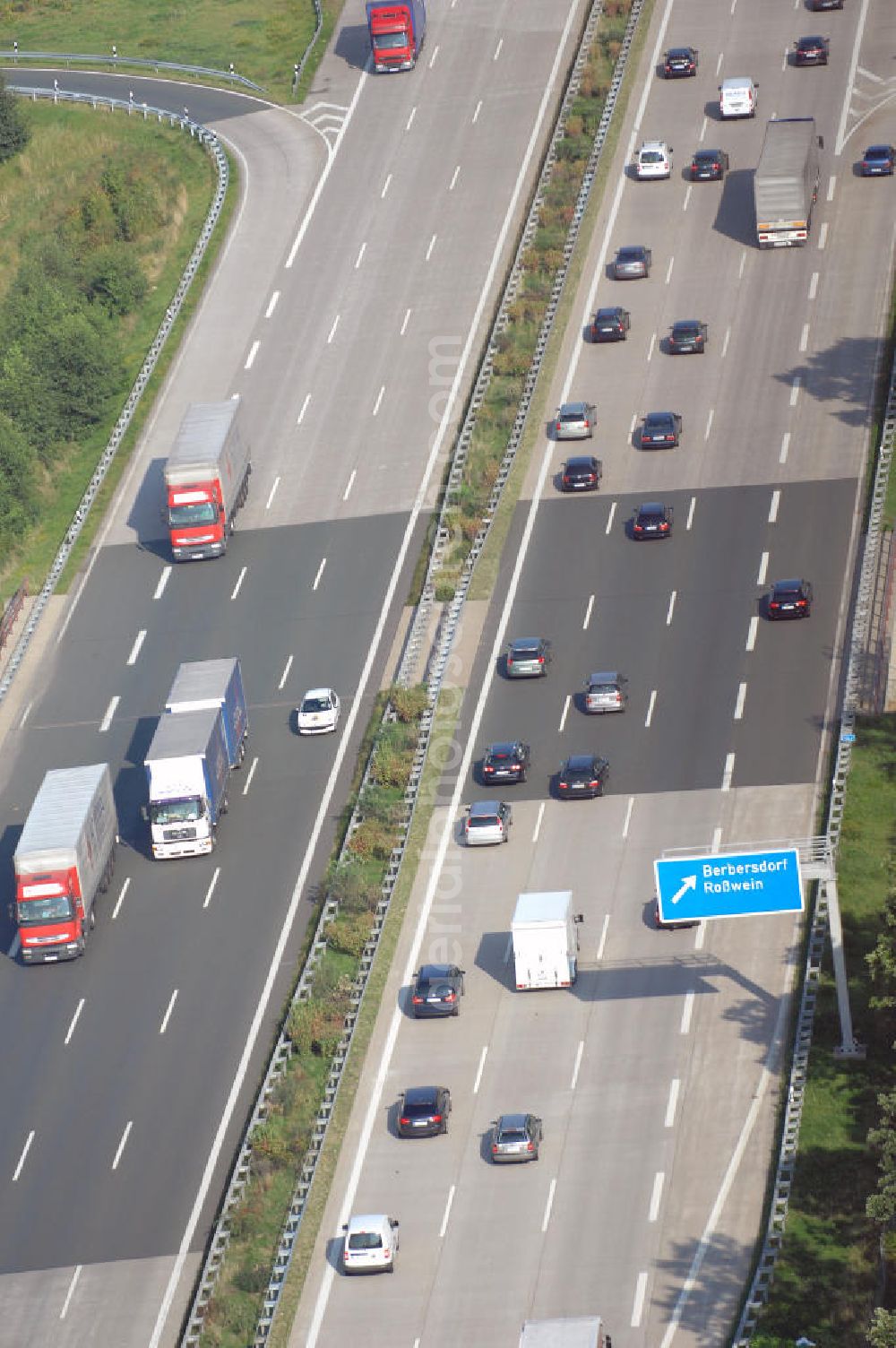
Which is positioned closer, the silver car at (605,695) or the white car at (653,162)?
the silver car at (605,695)

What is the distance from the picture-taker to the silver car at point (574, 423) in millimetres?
100875

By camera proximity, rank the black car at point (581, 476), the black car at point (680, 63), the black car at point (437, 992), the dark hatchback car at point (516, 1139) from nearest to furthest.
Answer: the dark hatchback car at point (516, 1139), the black car at point (437, 992), the black car at point (581, 476), the black car at point (680, 63)

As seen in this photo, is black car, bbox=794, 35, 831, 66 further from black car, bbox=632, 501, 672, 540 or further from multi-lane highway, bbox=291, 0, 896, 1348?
black car, bbox=632, 501, 672, 540

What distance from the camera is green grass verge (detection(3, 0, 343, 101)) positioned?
136 metres

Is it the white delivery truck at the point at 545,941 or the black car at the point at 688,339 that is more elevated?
the white delivery truck at the point at 545,941

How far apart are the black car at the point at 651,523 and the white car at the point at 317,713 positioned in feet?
48.8

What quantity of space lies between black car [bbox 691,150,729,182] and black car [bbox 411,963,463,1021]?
183 feet

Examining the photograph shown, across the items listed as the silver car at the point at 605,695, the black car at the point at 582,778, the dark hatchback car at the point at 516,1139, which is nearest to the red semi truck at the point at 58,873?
the black car at the point at 582,778

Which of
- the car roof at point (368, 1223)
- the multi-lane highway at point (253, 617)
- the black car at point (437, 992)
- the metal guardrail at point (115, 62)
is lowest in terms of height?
the metal guardrail at point (115, 62)

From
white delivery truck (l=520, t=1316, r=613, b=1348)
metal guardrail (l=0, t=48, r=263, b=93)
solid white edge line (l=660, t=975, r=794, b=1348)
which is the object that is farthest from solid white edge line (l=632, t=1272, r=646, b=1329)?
metal guardrail (l=0, t=48, r=263, b=93)

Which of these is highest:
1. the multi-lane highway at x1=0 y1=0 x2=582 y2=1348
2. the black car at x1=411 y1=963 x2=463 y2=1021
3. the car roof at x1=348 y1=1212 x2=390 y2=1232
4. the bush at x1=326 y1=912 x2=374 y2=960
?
the car roof at x1=348 y1=1212 x2=390 y2=1232

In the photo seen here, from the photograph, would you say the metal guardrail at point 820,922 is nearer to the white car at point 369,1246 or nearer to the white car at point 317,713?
the white car at point 369,1246

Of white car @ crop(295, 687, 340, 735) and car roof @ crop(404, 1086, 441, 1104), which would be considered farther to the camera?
white car @ crop(295, 687, 340, 735)

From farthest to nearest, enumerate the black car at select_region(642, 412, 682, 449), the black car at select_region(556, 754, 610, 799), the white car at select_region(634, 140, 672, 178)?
the white car at select_region(634, 140, 672, 178) < the black car at select_region(642, 412, 682, 449) < the black car at select_region(556, 754, 610, 799)
